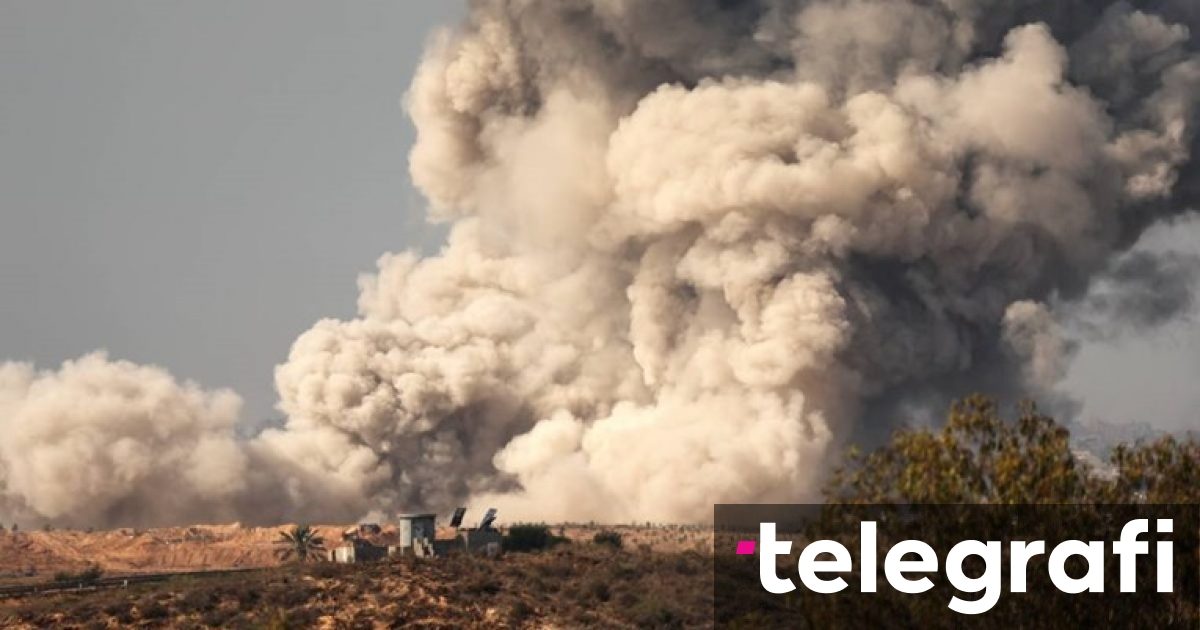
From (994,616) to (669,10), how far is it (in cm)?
6699

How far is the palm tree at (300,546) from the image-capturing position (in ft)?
292

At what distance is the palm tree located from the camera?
89.1 meters

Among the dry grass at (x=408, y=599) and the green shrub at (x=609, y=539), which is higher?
the green shrub at (x=609, y=539)

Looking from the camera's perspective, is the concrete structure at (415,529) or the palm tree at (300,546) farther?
the palm tree at (300,546)

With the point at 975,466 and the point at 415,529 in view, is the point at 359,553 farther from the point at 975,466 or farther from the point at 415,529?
the point at 975,466

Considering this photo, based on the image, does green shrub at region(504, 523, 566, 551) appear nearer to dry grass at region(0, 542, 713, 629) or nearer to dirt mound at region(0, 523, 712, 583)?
dirt mound at region(0, 523, 712, 583)

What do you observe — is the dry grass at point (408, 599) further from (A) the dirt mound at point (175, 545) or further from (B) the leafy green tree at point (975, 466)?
(B) the leafy green tree at point (975, 466)

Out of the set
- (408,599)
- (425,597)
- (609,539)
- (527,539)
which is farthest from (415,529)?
(408,599)

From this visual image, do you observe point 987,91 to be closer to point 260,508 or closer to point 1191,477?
point 260,508

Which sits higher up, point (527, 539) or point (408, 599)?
point (527, 539)

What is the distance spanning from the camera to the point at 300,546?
89.3m

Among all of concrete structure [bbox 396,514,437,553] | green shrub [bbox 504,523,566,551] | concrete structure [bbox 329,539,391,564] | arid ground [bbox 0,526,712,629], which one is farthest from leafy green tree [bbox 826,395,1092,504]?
green shrub [bbox 504,523,566,551]

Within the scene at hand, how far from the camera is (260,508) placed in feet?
357

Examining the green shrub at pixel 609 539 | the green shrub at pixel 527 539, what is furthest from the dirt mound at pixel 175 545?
the green shrub at pixel 527 539
